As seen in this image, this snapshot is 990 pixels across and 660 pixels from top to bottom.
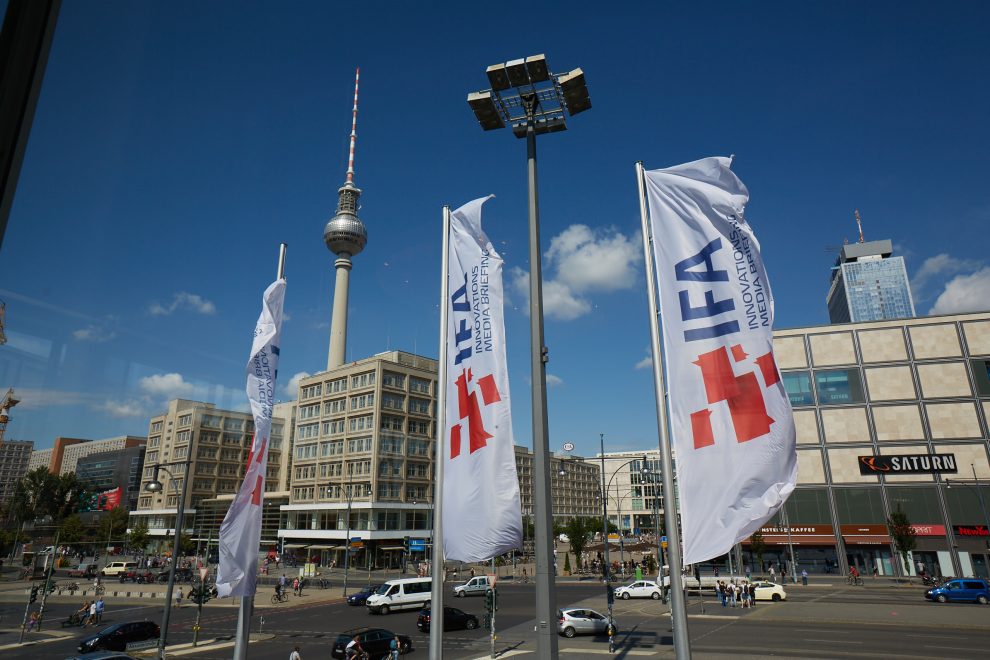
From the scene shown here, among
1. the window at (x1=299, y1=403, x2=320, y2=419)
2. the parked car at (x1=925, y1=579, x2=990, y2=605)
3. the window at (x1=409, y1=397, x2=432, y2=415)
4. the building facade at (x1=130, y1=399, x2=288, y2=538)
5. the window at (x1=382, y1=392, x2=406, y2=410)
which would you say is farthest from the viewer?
the window at (x1=299, y1=403, x2=320, y2=419)

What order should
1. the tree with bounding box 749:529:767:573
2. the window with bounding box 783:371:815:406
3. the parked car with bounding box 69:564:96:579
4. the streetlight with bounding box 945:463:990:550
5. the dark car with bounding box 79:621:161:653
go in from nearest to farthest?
the dark car with bounding box 79:621:161:653 → the streetlight with bounding box 945:463:990:550 → the tree with bounding box 749:529:767:573 → the parked car with bounding box 69:564:96:579 → the window with bounding box 783:371:815:406

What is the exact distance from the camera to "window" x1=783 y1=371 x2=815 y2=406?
2645 inches

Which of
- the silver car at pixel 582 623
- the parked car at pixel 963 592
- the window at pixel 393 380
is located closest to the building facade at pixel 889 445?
the parked car at pixel 963 592

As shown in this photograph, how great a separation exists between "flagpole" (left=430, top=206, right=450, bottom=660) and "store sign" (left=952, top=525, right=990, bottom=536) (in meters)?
68.2

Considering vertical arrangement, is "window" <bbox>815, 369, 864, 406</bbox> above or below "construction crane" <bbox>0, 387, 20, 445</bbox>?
above

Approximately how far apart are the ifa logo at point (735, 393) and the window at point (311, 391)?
8627cm

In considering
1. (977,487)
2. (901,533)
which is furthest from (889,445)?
(901,533)

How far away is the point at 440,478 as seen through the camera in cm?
1202

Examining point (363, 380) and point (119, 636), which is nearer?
point (119, 636)

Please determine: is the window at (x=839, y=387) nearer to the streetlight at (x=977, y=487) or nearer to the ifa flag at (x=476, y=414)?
the streetlight at (x=977, y=487)

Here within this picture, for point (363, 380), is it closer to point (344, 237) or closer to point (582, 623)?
point (344, 237)

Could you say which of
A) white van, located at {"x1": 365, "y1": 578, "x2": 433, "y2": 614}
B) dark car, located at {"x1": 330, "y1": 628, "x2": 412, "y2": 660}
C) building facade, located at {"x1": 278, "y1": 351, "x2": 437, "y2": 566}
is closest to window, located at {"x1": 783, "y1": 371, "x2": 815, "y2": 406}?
building facade, located at {"x1": 278, "y1": 351, "x2": 437, "y2": 566}

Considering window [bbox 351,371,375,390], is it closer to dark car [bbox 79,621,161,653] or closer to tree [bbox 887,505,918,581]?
dark car [bbox 79,621,161,653]

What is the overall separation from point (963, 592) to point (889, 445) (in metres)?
26.5
